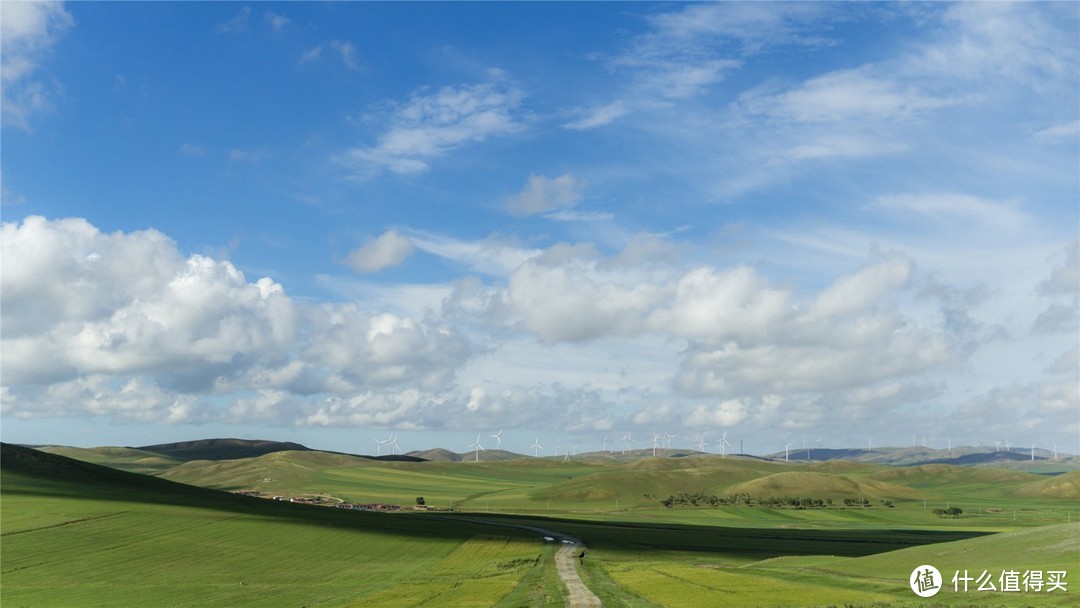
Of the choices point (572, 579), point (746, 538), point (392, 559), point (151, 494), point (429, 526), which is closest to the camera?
point (572, 579)

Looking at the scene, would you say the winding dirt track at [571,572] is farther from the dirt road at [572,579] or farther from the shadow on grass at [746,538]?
the shadow on grass at [746,538]

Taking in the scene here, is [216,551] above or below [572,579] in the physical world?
below

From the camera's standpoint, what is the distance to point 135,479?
594 ft

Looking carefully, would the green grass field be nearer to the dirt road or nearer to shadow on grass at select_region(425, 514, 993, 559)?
shadow on grass at select_region(425, 514, 993, 559)

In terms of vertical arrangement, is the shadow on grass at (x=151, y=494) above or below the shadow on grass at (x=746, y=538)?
above

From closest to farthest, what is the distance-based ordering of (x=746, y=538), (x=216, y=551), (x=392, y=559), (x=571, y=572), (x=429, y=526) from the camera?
(x=571, y=572) → (x=216, y=551) → (x=392, y=559) → (x=746, y=538) → (x=429, y=526)

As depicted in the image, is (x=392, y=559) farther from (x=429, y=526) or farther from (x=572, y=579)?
(x=429, y=526)

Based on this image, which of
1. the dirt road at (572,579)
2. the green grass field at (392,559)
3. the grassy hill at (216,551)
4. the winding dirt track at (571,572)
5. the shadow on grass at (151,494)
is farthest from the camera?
the shadow on grass at (151,494)

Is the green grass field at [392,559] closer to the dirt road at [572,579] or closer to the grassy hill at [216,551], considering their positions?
the grassy hill at [216,551]

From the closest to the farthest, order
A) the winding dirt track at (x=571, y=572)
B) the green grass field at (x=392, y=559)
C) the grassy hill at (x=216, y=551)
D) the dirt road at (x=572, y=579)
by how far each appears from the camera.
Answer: the dirt road at (x=572, y=579), the winding dirt track at (x=571, y=572), the green grass field at (x=392, y=559), the grassy hill at (x=216, y=551)

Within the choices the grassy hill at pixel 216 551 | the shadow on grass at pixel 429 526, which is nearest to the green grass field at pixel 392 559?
the grassy hill at pixel 216 551

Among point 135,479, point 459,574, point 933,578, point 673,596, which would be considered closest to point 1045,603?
point 933,578

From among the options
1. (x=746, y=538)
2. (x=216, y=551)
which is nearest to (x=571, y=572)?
(x=216, y=551)

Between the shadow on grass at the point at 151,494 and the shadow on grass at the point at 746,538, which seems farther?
the shadow on grass at the point at 151,494
